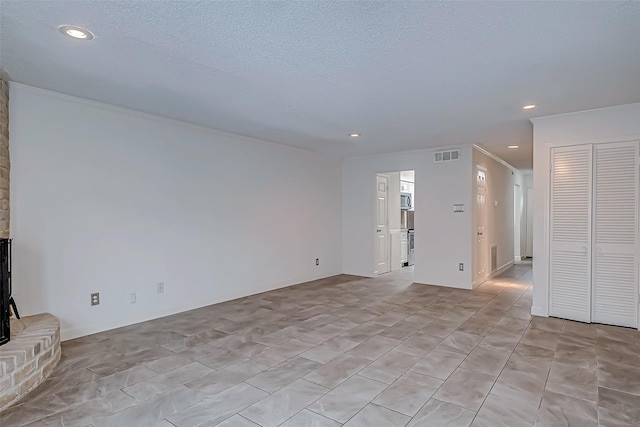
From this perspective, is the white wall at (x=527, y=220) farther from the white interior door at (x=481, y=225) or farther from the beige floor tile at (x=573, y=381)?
the beige floor tile at (x=573, y=381)

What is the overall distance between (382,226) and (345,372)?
15.2 ft

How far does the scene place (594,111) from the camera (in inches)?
156

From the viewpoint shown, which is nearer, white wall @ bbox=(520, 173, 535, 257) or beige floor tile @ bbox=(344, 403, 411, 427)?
beige floor tile @ bbox=(344, 403, 411, 427)

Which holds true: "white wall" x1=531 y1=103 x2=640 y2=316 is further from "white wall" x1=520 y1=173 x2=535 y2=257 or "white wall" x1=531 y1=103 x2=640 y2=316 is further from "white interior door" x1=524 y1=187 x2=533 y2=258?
"white interior door" x1=524 y1=187 x2=533 y2=258

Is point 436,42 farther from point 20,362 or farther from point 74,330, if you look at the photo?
point 74,330

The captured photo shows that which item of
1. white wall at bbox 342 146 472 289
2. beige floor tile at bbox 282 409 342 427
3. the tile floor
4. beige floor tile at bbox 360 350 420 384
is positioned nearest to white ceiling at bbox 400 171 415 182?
white wall at bbox 342 146 472 289

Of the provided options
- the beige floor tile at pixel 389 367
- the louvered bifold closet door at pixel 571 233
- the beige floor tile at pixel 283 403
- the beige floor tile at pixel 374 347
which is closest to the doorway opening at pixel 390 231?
the louvered bifold closet door at pixel 571 233

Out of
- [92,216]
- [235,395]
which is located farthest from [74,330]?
[235,395]

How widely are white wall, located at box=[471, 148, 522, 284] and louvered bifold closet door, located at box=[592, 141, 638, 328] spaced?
1.97 m

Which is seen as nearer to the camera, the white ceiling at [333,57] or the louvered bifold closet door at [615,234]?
the white ceiling at [333,57]

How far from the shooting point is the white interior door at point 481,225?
6.16m

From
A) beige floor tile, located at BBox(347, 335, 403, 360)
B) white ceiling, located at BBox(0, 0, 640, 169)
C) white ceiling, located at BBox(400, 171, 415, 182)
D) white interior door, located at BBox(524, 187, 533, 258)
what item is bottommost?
beige floor tile, located at BBox(347, 335, 403, 360)

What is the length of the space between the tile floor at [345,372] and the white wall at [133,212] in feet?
1.59

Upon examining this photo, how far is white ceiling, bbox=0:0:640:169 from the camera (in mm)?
2008
